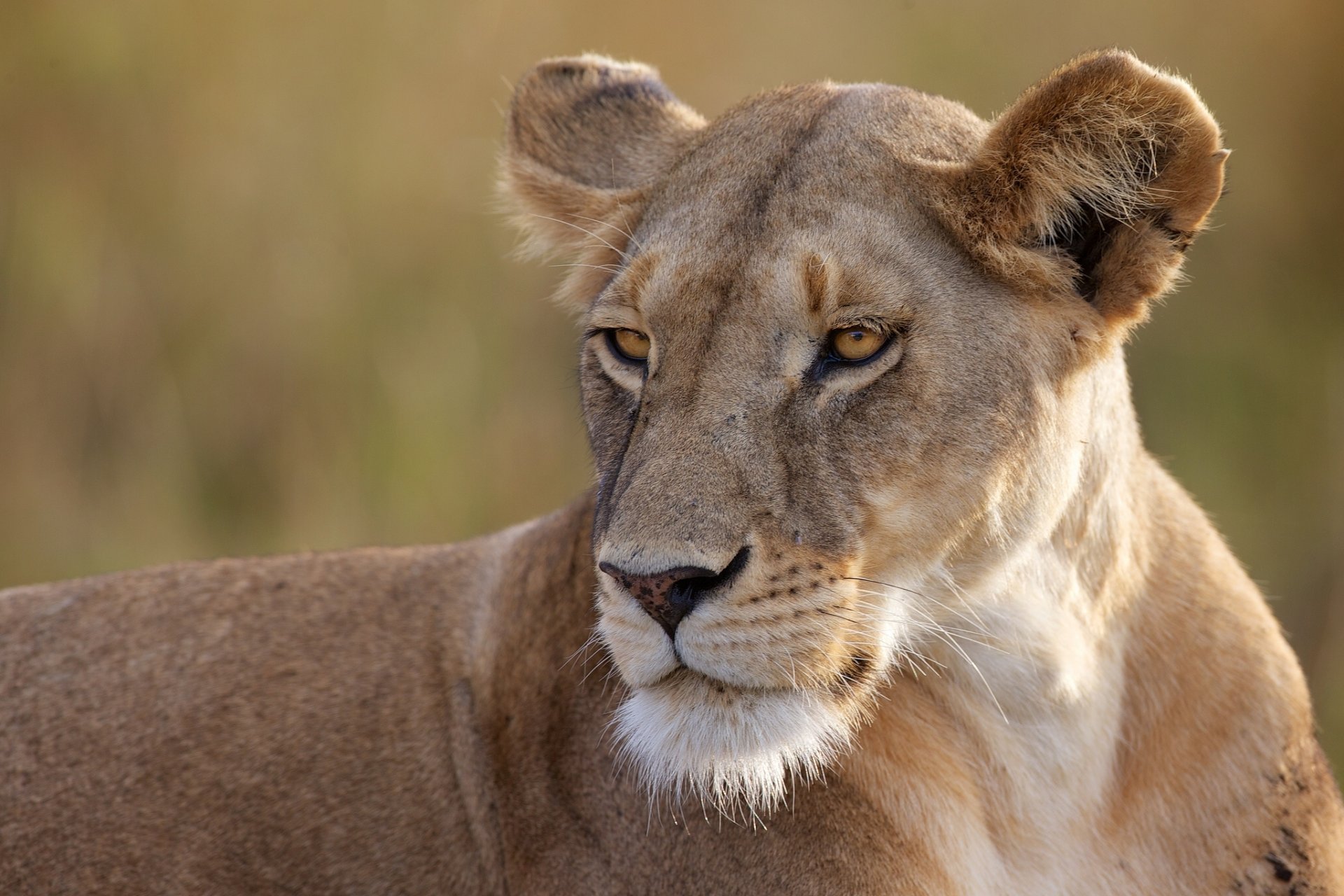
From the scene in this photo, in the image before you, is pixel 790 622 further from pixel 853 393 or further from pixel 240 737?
pixel 240 737

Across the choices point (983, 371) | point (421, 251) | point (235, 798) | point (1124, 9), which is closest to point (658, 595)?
point (983, 371)

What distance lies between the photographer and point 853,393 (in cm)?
279

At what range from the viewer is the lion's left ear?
2809 millimetres

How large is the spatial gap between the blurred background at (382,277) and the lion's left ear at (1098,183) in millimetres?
3950

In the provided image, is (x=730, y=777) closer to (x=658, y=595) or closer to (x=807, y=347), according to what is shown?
(x=658, y=595)

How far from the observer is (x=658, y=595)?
2.55m

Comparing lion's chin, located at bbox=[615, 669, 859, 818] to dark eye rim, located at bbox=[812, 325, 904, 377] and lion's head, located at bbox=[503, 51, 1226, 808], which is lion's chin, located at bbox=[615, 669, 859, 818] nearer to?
lion's head, located at bbox=[503, 51, 1226, 808]

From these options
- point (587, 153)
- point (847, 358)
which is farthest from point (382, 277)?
point (847, 358)

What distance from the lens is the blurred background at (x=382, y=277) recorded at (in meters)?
7.02

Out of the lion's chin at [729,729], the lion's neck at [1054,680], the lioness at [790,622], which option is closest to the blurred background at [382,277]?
the lioness at [790,622]

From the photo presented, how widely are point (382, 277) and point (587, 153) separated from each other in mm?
3810

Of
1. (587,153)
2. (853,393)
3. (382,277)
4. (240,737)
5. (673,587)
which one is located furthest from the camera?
(382,277)

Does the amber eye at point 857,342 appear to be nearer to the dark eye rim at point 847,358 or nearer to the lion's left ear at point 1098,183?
the dark eye rim at point 847,358

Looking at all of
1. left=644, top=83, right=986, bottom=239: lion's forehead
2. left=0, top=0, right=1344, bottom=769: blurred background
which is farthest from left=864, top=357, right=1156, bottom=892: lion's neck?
left=0, top=0, right=1344, bottom=769: blurred background
